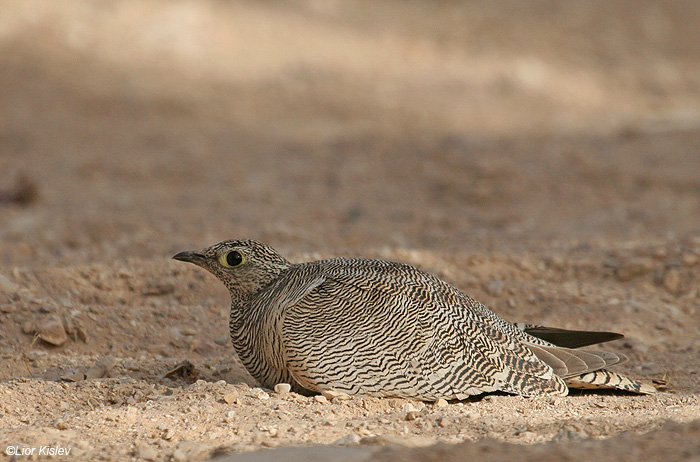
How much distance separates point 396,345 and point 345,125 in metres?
8.84

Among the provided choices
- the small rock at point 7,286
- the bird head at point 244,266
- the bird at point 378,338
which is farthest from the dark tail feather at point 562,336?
the small rock at point 7,286

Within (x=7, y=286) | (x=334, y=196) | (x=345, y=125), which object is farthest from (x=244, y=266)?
(x=345, y=125)

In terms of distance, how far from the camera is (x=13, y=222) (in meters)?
8.84

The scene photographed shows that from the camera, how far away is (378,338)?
420cm

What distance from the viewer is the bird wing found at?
13.6ft

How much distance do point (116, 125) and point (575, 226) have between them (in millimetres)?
6837

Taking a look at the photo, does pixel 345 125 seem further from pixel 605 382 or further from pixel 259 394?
pixel 259 394

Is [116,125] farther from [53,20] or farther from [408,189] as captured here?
[408,189]

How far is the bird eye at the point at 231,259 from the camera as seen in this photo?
A: 4668 mm

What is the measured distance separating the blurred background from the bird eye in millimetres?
2476

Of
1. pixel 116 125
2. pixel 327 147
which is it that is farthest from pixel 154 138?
pixel 327 147

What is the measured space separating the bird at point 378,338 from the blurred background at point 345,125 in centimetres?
256

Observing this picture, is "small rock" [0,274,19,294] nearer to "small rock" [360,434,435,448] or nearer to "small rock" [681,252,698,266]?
"small rock" [360,434,435,448]

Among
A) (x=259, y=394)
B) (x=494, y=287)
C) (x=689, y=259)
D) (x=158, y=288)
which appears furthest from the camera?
(x=689, y=259)
